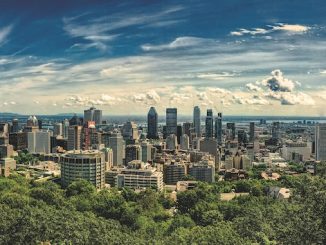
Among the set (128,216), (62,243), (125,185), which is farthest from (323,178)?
(125,185)

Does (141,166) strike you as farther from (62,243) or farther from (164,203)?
(62,243)

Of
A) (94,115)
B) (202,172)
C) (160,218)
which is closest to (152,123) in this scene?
(94,115)

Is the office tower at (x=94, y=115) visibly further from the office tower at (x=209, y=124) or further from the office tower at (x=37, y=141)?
the office tower at (x=37, y=141)

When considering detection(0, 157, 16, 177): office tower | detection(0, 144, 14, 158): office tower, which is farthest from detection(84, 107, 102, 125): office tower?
detection(0, 157, 16, 177): office tower

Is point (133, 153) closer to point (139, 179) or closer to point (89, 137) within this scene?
point (139, 179)

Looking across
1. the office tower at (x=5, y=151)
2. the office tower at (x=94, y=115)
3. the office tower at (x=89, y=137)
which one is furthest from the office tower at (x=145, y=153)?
the office tower at (x=94, y=115)
